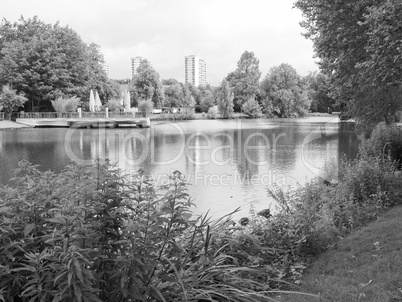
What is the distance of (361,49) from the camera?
10844 millimetres

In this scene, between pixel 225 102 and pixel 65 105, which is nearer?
pixel 65 105

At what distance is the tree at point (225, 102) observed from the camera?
72000 millimetres

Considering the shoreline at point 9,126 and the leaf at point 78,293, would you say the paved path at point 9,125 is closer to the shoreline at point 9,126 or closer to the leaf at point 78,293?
the shoreline at point 9,126

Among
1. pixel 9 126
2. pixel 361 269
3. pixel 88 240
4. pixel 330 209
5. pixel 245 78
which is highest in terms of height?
pixel 245 78

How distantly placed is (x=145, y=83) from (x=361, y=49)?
57.6 metres

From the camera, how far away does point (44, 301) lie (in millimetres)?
2131

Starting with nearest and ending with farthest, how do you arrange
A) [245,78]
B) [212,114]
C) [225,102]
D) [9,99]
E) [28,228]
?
[28,228]
[9,99]
[212,114]
[225,102]
[245,78]

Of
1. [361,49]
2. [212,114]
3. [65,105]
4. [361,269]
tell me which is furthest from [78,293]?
[212,114]

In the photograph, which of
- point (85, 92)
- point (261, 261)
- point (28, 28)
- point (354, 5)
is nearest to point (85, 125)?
point (85, 92)

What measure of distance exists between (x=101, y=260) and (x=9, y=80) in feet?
166

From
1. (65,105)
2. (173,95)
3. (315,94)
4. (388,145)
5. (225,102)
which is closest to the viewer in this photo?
(388,145)

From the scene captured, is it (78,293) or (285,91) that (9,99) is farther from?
(285,91)

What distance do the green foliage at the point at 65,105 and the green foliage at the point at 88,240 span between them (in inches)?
1771

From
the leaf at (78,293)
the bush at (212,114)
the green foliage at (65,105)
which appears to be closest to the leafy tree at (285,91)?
the bush at (212,114)
